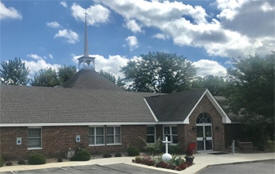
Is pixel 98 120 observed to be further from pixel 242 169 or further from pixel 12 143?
pixel 242 169

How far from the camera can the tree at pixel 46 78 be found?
62594 mm

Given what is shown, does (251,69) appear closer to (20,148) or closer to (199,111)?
(199,111)

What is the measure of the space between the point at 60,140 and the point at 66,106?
10.2 feet

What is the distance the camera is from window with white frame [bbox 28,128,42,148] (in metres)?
22.0

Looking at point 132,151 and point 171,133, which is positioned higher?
point 171,133

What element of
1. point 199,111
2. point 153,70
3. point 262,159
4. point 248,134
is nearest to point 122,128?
point 199,111

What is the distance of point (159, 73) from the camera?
6331 centimetres

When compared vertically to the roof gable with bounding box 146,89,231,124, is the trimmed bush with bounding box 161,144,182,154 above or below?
below

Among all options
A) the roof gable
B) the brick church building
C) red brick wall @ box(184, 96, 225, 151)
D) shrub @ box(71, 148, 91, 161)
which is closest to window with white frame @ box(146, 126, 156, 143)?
the brick church building

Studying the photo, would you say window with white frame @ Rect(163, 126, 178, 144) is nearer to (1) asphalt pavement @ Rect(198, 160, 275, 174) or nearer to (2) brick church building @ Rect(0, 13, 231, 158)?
(2) brick church building @ Rect(0, 13, 231, 158)

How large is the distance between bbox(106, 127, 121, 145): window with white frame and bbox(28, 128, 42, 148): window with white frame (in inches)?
202

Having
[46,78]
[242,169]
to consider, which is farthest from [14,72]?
[242,169]

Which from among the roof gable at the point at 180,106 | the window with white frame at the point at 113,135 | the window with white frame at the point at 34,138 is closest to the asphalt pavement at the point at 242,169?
the roof gable at the point at 180,106

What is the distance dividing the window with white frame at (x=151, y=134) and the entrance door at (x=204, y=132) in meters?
3.94
